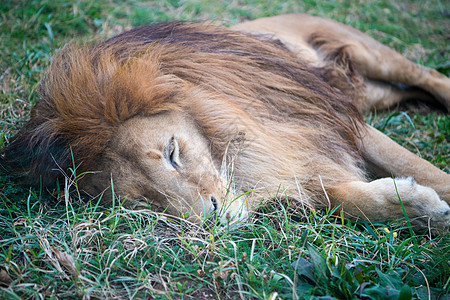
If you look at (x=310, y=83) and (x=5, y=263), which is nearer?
(x=5, y=263)

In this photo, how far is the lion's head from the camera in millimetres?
2188

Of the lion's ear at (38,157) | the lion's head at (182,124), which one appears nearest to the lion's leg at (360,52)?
the lion's head at (182,124)

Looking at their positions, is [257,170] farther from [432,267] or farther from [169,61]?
[432,267]

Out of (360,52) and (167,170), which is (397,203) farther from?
(360,52)

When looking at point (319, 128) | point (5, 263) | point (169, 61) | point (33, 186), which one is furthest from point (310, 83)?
point (5, 263)

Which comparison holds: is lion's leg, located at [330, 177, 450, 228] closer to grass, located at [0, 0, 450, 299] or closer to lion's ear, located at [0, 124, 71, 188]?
grass, located at [0, 0, 450, 299]

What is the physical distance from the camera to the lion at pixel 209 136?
220cm

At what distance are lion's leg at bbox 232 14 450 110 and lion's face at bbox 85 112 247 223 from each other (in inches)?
59.2

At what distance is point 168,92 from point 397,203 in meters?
1.29

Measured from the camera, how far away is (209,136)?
7.78 ft

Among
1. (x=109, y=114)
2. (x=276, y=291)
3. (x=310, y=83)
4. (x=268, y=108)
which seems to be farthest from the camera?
(x=310, y=83)

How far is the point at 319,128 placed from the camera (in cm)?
267

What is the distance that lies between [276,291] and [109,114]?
1.18 metres

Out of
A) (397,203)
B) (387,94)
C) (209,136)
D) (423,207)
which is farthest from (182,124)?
(387,94)
